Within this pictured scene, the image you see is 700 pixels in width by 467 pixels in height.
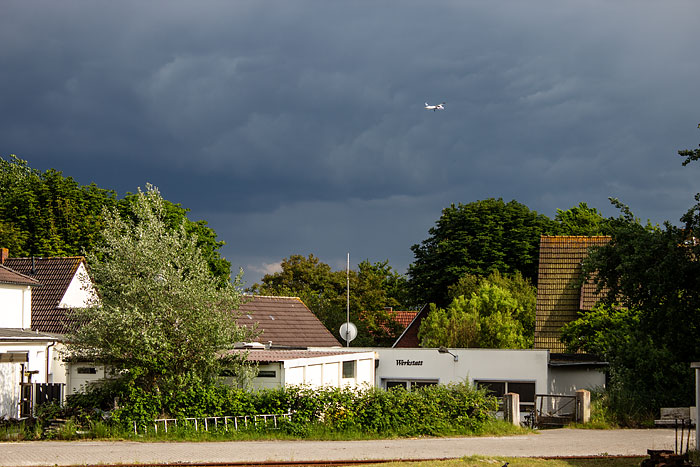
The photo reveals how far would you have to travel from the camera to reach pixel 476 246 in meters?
59.8

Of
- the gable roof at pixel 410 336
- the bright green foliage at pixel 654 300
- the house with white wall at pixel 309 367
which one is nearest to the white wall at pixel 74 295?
the house with white wall at pixel 309 367

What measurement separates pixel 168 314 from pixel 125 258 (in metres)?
2.03

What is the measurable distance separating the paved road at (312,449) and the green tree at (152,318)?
2387 mm

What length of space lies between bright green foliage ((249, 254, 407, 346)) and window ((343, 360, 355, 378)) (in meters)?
27.7

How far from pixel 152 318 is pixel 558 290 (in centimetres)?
2583

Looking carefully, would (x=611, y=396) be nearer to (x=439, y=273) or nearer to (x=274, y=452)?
(x=274, y=452)

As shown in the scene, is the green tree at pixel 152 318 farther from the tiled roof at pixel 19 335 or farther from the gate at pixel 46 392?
the tiled roof at pixel 19 335

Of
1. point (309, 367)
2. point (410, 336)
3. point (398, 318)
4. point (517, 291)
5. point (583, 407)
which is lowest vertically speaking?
point (583, 407)

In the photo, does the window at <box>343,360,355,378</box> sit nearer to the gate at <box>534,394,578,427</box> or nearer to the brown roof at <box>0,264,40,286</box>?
the gate at <box>534,394,578,427</box>

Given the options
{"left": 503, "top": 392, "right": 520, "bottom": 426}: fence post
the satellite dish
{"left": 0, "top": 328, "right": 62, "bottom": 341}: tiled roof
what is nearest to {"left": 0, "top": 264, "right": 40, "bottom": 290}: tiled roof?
Answer: {"left": 0, "top": 328, "right": 62, "bottom": 341}: tiled roof

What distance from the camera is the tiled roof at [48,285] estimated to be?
39031 millimetres

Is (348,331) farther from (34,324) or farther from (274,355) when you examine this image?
(34,324)

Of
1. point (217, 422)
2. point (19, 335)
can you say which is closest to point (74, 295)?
point (19, 335)

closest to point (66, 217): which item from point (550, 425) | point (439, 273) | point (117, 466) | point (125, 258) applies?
point (439, 273)
